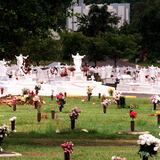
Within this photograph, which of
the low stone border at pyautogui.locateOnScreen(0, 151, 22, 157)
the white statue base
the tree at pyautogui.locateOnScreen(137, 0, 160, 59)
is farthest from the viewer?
the tree at pyautogui.locateOnScreen(137, 0, 160, 59)

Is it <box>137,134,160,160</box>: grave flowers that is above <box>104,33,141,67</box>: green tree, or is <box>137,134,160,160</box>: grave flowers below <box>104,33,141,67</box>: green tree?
below

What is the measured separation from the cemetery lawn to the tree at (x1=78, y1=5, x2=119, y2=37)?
203 ft

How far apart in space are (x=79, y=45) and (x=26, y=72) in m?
30.1

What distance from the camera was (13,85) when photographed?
51.7 meters

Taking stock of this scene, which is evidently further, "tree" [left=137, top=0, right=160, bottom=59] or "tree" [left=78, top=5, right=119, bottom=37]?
"tree" [left=137, top=0, right=160, bottom=59]

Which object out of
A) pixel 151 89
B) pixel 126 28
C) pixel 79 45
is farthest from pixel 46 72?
pixel 126 28

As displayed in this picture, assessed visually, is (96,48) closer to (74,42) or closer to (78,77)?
(74,42)

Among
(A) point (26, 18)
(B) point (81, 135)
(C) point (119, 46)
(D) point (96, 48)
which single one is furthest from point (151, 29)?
(A) point (26, 18)

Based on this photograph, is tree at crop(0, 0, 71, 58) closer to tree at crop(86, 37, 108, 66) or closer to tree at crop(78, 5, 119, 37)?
tree at crop(86, 37, 108, 66)

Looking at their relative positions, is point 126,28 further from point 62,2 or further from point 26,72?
point 62,2

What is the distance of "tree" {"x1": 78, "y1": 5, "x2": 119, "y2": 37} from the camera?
3807 inches

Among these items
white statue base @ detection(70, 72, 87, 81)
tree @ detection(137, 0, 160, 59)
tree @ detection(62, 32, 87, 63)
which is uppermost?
tree @ detection(137, 0, 160, 59)

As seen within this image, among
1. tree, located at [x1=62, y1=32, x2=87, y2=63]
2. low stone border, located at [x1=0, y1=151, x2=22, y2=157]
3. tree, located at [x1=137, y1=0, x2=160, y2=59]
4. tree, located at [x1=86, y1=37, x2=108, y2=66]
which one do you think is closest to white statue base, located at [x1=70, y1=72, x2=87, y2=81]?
tree, located at [x1=86, y1=37, x2=108, y2=66]

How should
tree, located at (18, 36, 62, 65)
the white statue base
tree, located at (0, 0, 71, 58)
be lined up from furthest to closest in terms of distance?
tree, located at (18, 36, 62, 65), the white statue base, tree, located at (0, 0, 71, 58)
